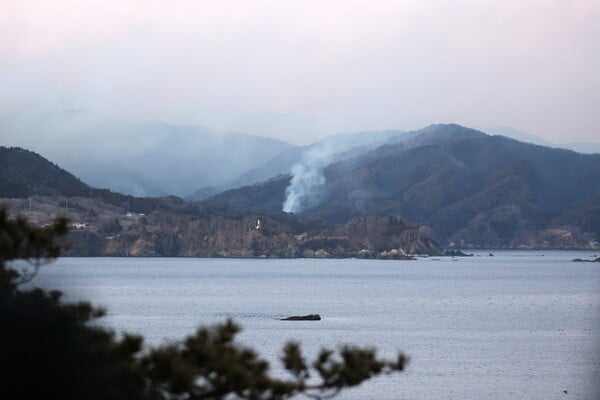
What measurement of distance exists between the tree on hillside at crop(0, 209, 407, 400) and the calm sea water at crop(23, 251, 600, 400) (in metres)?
0.84

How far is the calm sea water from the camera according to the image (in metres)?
40.9

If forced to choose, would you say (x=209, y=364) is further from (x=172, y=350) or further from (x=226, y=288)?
(x=226, y=288)

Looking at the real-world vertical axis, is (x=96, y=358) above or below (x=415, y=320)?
above

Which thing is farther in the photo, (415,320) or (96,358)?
(415,320)

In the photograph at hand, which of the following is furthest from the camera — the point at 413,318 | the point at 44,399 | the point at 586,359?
the point at 413,318

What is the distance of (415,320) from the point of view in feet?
228

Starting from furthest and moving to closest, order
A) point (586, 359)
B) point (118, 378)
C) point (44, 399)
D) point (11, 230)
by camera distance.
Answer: point (586, 359), point (11, 230), point (118, 378), point (44, 399)

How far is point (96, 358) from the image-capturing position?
13.4 metres

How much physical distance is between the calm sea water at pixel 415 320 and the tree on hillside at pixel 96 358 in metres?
0.84

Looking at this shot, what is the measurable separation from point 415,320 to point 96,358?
57.4 m

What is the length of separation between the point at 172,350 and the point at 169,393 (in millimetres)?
566

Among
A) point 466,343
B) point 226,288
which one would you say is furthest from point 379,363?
point 226,288

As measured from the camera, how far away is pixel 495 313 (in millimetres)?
78375

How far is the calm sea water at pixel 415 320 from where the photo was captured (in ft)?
134
